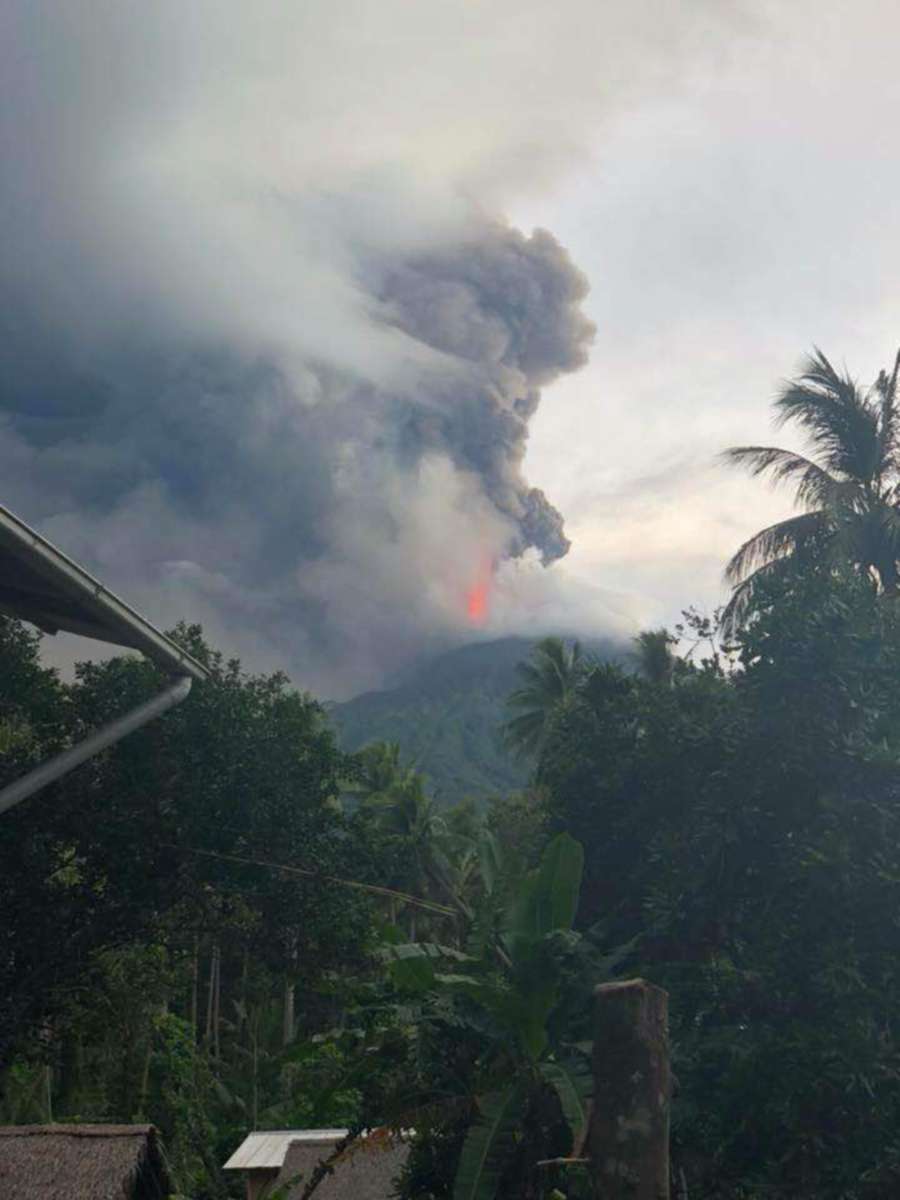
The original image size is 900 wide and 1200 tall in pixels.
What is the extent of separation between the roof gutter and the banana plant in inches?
225

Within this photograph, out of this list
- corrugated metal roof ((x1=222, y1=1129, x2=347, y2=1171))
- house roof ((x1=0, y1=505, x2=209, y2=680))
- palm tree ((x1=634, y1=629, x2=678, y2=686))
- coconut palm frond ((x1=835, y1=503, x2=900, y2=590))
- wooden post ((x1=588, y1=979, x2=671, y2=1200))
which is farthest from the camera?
palm tree ((x1=634, y1=629, x2=678, y2=686))

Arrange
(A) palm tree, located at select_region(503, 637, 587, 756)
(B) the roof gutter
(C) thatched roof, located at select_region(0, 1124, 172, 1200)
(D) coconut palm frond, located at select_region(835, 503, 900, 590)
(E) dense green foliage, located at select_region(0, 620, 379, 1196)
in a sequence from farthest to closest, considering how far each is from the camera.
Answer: (A) palm tree, located at select_region(503, 637, 587, 756) < (D) coconut palm frond, located at select_region(835, 503, 900, 590) < (E) dense green foliage, located at select_region(0, 620, 379, 1196) < (C) thatched roof, located at select_region(0, 1124, 172, 1200) < (B) the roof gutter

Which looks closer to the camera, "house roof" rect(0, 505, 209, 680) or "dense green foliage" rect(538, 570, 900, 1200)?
"house roof" rect(0, 505, 209, 680)

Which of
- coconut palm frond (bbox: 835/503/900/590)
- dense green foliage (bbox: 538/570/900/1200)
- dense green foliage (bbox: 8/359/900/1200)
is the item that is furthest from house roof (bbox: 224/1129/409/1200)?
coconut palm frond (bbox: 835/503/900/590)

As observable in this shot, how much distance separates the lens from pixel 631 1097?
4027 millimetres

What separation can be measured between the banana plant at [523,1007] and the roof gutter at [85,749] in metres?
5.71

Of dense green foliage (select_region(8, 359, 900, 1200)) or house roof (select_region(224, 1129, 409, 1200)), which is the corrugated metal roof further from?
dense green foliage (select_region(8, 359, 900, 1200))

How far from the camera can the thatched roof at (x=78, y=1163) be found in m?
14.8

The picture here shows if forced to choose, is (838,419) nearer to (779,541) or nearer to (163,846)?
(779,541)

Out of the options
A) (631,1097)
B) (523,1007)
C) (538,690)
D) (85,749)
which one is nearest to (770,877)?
(523,1007)

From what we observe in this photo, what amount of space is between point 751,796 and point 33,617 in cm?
841

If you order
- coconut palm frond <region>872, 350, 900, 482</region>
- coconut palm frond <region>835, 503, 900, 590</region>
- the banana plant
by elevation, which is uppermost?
coconut palm frond <region>872, 350, 900, 482</region>

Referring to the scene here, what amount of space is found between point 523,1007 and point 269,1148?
43.3ft

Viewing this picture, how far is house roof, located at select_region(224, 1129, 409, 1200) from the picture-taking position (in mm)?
18469
